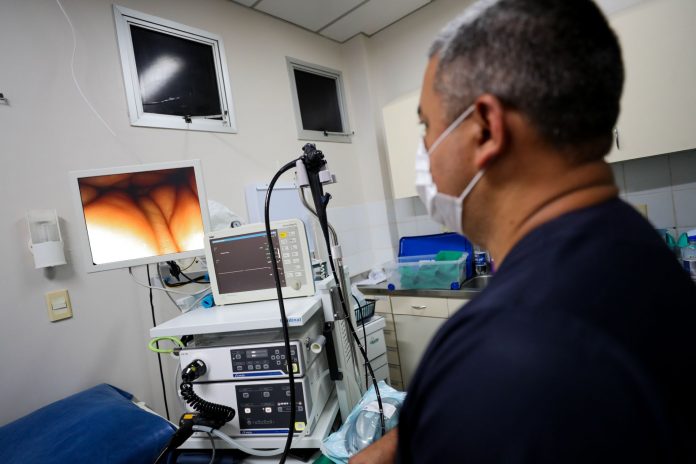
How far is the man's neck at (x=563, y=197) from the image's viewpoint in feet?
1.41

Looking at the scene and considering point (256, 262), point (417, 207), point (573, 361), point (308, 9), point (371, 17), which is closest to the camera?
point (573, 361)

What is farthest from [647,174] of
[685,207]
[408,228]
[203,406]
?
[203,406]

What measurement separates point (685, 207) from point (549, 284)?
2.27 meters

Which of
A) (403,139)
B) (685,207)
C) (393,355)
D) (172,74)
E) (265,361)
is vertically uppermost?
(172,74)

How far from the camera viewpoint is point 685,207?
6.23 feet

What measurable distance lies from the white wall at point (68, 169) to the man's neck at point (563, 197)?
1.66 meters

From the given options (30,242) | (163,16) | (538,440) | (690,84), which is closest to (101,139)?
(30,242)

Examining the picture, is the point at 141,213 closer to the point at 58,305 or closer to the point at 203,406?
the point at 58,305

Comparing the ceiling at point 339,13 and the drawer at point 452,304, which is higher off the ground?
the ceiling at point 339,13

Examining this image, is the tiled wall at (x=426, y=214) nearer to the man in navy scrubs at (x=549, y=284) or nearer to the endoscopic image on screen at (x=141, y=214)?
the endoscopic image on screen at (x=141, y=214)

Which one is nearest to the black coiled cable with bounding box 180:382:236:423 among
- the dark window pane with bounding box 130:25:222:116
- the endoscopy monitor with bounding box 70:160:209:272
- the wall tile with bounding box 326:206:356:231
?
the endoscopy monitor with bounding box 70:160:209:272

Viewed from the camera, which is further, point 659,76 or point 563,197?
point 659,76

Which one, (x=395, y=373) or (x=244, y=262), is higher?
(x=244, y=262)

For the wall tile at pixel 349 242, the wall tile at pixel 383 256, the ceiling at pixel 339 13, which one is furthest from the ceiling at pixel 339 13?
the wall tile at pixel 383 256
